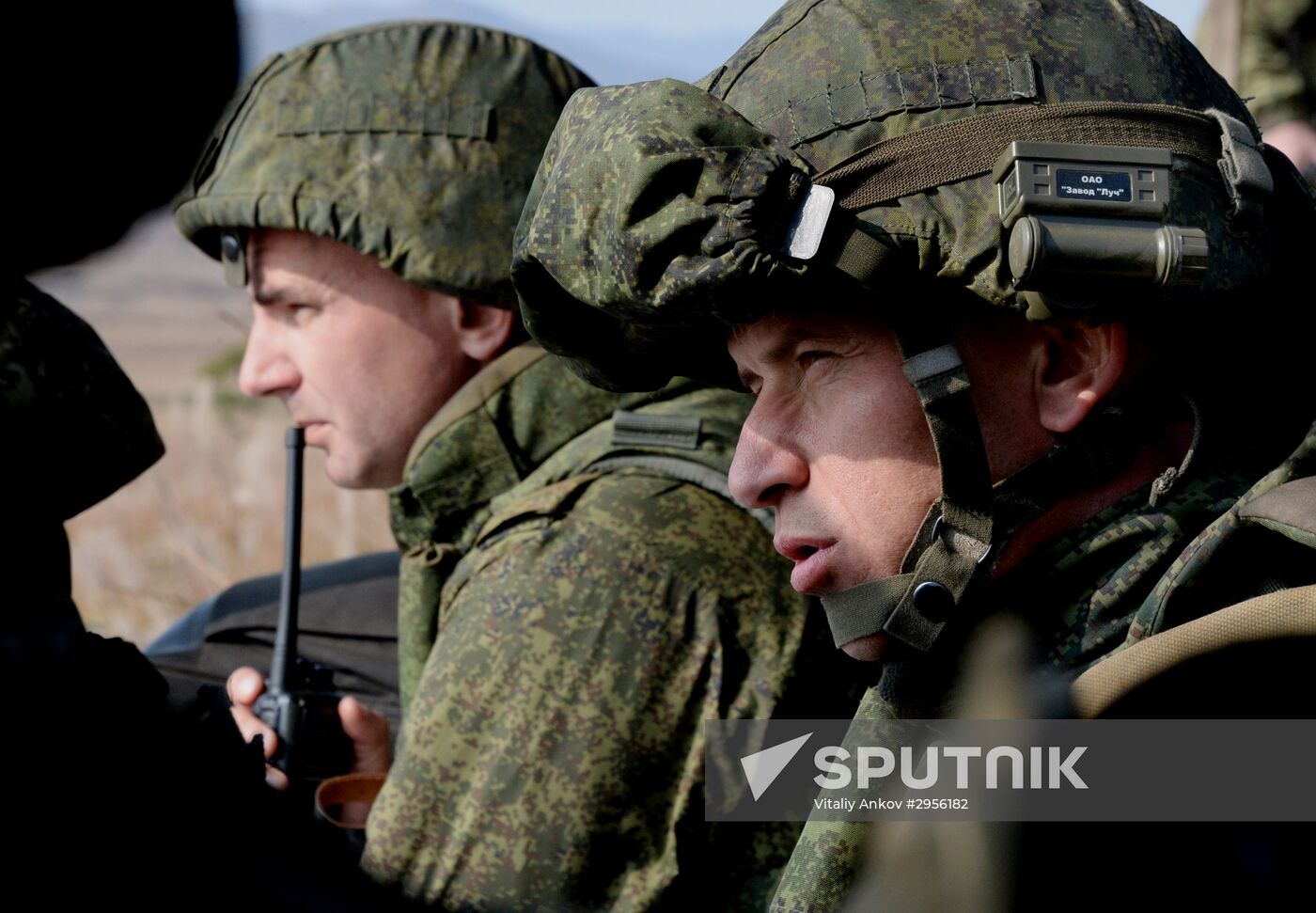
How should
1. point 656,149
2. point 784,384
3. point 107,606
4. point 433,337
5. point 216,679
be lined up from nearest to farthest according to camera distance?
point 656,149, point 784,384, point 433,337, point 216,679, point 107,606

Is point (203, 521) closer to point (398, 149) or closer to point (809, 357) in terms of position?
point (398, 149)

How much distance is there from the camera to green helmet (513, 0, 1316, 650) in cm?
207

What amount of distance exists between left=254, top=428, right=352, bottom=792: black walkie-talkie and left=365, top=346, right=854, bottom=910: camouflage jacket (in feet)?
1.93

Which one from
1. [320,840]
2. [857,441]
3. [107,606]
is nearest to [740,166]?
[857,441]

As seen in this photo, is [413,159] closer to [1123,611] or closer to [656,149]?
[656,149]

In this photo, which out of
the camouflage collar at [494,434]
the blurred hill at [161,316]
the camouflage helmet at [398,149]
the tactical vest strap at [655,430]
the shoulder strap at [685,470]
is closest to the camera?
the shoulder strap at [685,470]

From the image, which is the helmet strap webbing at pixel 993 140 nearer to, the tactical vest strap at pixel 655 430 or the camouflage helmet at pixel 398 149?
the tactical vest strap at pixel 655 430

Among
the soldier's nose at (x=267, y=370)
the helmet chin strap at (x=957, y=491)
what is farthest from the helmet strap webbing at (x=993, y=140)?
the soldier's nose at (x=267, y=370)

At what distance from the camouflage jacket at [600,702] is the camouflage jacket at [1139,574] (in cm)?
44

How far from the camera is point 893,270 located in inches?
85.5

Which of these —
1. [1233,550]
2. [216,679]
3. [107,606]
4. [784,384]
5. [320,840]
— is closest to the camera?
[320,840]

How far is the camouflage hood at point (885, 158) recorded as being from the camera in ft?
7.08

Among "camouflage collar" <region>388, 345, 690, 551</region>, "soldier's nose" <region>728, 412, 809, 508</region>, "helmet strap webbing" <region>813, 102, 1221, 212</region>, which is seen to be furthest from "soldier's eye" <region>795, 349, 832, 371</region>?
"camouflage collar" <region>388, 345, 690, 551</region>

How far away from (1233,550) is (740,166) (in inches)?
32.0
